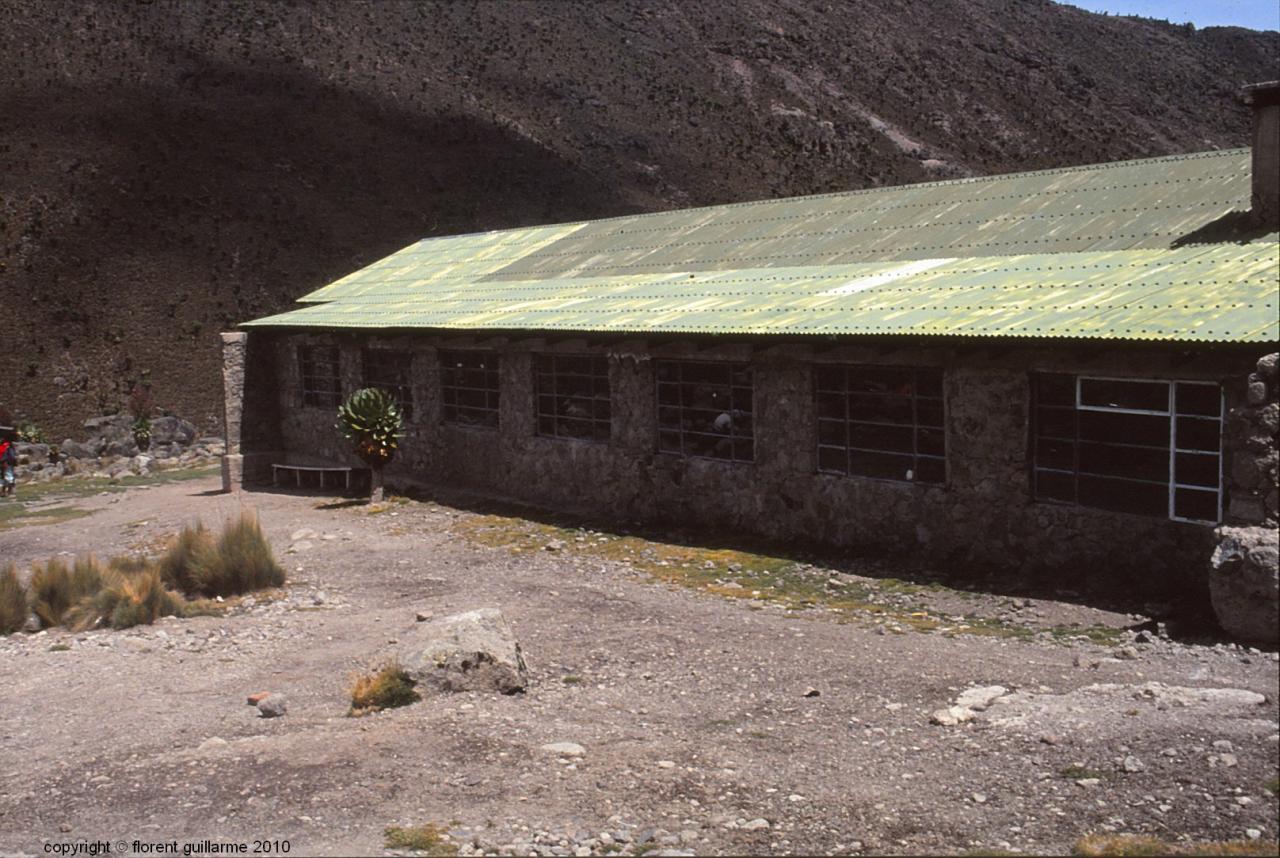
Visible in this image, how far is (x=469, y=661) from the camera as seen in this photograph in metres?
9.52

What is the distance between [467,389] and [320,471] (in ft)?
12.9

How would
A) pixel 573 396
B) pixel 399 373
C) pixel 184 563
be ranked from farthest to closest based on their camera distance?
pixel 399 373
pixel 573 396
pixel 184 563

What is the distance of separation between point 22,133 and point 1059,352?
4406cm

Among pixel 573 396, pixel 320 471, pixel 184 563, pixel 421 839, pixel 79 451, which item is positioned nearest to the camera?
pixel 421 839

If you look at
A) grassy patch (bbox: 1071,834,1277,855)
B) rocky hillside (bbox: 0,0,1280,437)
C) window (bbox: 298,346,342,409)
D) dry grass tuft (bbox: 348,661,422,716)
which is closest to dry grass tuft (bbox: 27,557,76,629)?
dry grass tuft (bbox: 348,661,422,716)

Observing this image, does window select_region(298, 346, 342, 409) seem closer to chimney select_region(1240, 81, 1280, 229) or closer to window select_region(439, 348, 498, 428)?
window select_region(439, 348, 498, 428)

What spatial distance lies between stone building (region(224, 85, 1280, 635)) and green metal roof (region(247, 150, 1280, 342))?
0.06 m

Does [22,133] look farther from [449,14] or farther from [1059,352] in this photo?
[1059,352]

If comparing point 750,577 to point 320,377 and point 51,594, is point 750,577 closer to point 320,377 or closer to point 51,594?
point 51,594

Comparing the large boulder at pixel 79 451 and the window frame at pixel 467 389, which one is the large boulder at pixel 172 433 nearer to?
the large boulder at pixel 79 451

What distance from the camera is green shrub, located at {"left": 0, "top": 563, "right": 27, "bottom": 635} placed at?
42.8 feet

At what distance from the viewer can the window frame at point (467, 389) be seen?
63.6 ft

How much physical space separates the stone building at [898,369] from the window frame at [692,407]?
0.04 meters

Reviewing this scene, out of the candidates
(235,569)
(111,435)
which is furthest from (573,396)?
(111,435)
